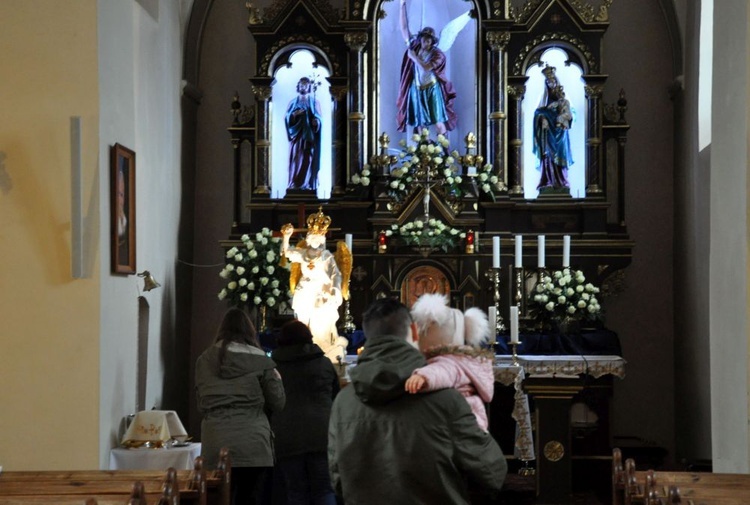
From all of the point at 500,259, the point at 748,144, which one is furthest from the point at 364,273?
the point at 748,144

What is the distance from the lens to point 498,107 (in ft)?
42.9

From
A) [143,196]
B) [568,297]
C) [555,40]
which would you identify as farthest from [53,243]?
[555,40]

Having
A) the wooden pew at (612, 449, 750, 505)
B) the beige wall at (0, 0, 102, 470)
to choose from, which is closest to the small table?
the beige wall at (0, 0, 102, 470)

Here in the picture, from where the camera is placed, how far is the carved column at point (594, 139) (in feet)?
42.7

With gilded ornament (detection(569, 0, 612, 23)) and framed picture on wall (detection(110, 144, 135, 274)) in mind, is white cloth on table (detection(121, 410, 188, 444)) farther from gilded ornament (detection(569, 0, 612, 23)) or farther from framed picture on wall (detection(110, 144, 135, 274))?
gilded ornament (detection(569, 0, 612, 23))

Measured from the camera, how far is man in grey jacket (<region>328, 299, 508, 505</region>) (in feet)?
14.7

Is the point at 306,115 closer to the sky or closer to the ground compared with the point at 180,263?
closer to the sky

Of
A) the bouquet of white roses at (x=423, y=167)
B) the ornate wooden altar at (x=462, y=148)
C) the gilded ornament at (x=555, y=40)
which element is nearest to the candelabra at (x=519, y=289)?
the ornate wooden altar at (x=462, y=148)

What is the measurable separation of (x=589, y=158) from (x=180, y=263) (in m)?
5.02

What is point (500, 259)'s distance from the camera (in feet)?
42.1

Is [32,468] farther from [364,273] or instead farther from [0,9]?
[364,273]

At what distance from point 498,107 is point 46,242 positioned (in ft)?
21.2

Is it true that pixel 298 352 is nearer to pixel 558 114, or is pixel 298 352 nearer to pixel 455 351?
pixel 455 351

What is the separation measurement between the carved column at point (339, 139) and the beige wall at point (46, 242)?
5489 mm
